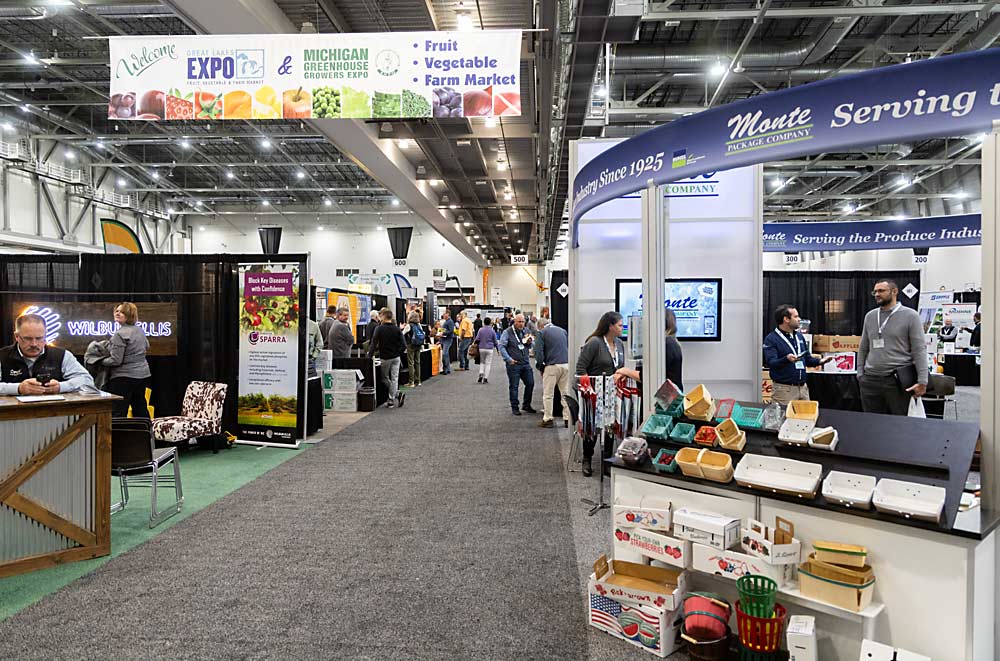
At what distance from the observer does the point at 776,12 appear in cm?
610

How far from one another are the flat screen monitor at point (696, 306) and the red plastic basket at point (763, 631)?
11.0ft

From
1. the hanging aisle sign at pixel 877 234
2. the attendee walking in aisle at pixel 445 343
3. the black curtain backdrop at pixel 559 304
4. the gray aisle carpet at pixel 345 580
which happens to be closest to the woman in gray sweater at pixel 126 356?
the gray aisle carpet at pixel 345 580

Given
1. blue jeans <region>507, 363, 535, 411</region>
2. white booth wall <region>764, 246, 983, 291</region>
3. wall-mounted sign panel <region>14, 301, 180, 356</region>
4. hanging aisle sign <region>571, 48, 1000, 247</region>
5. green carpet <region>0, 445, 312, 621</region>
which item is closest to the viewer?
hanging aisle sign <region>571, 48, 1000, 247</region>

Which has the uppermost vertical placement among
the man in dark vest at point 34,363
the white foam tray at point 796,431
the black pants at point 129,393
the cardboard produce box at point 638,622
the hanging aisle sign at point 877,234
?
the hanging aisle sign at point 877,234

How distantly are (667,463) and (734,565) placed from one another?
1.71 feet

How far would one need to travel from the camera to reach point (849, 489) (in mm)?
2152

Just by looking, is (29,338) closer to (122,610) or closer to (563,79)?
(122,610)

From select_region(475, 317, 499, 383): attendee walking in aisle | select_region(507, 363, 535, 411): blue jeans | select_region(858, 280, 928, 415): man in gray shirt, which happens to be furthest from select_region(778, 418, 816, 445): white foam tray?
select_region(475, 317, 499, 383): attendee walking in aisle

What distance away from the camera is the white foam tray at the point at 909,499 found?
1927 millimetres

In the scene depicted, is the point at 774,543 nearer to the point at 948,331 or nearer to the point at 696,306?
the point at 696,306

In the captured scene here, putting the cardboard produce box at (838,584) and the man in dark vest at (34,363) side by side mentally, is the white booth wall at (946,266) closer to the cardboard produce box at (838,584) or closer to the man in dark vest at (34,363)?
the cardboard produce box at (838,584)

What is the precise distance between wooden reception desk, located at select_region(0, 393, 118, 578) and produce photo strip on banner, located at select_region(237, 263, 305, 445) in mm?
2913

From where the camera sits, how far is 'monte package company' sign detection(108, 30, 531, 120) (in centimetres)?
Answer: 420

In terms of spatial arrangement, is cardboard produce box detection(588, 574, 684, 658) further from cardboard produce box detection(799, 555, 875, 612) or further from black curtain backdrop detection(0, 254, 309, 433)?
black curtain backdrop detection(0, 254, 309, 433)
